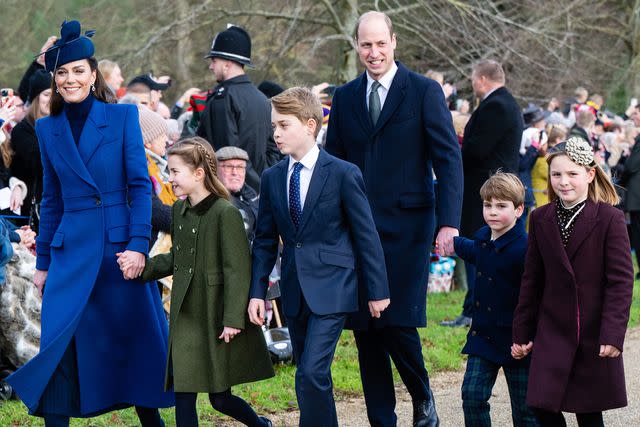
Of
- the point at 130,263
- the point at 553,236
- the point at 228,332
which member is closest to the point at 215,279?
the point at 228,332

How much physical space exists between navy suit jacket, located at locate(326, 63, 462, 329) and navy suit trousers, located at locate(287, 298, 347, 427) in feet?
2.11

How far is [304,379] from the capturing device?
16.1 feet

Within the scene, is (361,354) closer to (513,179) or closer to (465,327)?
(513,179)

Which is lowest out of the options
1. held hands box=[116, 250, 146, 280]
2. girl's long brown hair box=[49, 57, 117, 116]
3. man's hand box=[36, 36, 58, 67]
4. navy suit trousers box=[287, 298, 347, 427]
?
navy suit trousers box=[287, 298, 347, 427]

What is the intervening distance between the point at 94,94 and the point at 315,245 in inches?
54.3

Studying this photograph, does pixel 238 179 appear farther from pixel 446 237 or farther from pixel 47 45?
pixel 446 237

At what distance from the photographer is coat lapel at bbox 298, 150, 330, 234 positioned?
5043mm

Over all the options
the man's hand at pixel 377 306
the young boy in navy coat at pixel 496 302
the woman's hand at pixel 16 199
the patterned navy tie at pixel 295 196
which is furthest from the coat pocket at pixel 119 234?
the woman's hand at pixel 16 199

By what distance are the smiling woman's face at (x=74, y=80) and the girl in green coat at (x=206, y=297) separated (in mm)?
524

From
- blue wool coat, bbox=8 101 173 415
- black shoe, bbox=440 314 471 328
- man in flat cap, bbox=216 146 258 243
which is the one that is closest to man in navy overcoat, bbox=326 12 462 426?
blue wool coat, bbox=8 101 173 415

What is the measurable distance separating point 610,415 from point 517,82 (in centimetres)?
1246

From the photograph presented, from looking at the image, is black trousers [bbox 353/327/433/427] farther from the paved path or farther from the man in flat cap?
the man in flat cap

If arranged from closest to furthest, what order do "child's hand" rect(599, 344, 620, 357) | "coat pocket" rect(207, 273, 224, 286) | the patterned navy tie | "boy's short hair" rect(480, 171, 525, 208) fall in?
Answer: "child's hand" rect(599, 344, 620, 357) < the patterned navy tie < "coat pocket" rect(207, 273, 224, 286) < "boy's short hair" rect(480, 171, 525, 208)

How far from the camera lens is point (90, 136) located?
5.30 meters
